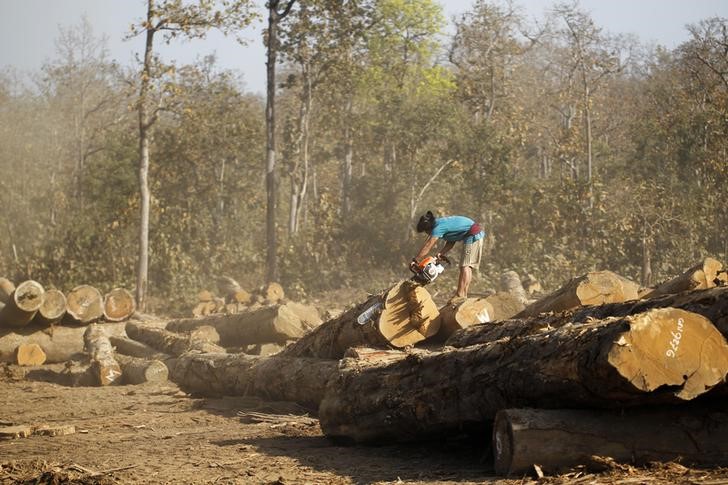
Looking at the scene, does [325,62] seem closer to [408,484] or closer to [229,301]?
[229,301]

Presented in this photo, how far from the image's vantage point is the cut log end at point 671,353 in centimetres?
472

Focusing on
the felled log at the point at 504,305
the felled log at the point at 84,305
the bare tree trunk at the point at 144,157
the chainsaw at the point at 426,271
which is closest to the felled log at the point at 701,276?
the felled log at the point at 504,305

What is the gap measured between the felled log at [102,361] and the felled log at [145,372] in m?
0.17

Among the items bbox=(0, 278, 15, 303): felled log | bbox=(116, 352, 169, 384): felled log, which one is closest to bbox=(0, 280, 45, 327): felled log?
bbox=(116, 352, 169, 384): felled log

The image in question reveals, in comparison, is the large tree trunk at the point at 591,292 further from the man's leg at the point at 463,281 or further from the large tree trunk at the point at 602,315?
the man's leg at the point at 463,281

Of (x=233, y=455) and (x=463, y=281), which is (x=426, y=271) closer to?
(x=463, y=281)

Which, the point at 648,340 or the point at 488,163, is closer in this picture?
the point at 648,340

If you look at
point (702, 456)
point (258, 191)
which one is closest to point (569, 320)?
point (702, 456)

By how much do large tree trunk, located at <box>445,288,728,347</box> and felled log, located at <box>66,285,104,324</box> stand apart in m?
9.84

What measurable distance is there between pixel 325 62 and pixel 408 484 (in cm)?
2469

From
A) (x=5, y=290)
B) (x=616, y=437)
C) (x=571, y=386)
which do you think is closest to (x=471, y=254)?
(x=571, y=386)

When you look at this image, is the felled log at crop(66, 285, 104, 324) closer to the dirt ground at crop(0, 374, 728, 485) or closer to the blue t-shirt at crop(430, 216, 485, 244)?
the dirt ground at crop(0, 374, 728, 485)

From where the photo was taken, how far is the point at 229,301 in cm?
2205

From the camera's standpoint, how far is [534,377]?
5.45m
